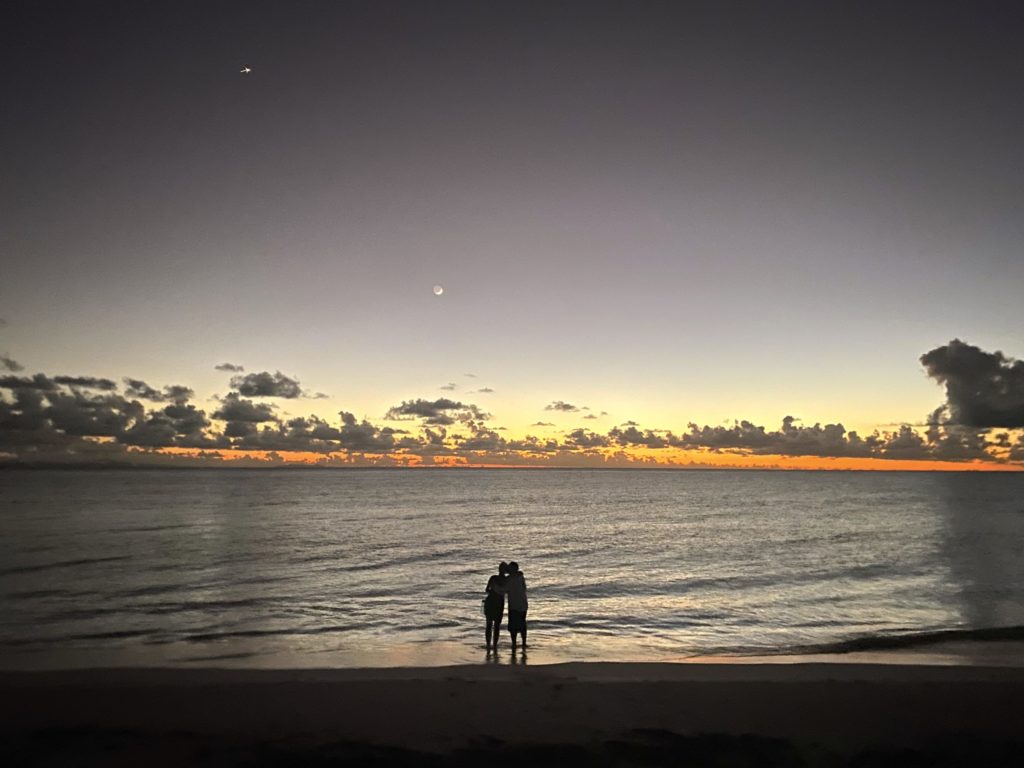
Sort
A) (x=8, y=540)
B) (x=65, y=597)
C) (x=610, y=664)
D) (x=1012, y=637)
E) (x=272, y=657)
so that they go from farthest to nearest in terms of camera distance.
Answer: (x=8, y=540)
(x=65, y=597)
(x=1012, y=637)
(x=272, y=657)
(x=610, y=664)

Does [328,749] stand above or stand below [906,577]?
above

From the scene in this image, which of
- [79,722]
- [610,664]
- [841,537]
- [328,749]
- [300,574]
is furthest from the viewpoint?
[841,537]

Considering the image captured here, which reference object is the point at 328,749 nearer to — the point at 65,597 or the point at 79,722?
the point at 79,722

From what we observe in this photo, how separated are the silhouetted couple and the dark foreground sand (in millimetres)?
1998

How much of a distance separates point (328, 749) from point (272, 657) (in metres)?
9.92

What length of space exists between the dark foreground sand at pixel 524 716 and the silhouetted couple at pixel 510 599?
2.00 m

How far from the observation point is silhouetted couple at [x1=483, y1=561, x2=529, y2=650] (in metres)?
18.6

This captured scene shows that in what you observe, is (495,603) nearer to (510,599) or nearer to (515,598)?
(510,599)

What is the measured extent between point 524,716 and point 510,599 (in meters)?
6.12

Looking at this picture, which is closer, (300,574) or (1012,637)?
(1012,637)

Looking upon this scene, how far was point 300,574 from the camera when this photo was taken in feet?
122

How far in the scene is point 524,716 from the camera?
12.7 m

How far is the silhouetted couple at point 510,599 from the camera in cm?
1856

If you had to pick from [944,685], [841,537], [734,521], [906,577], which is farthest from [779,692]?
[734,521]
